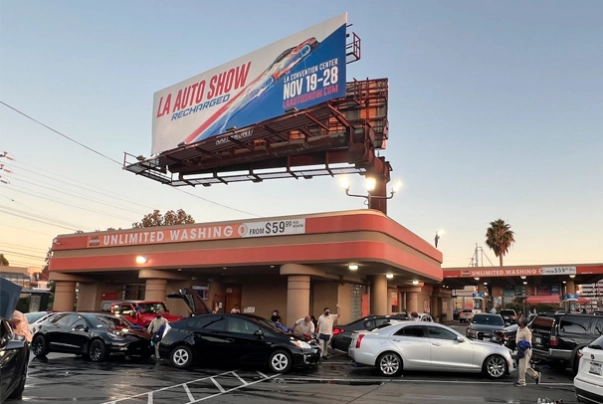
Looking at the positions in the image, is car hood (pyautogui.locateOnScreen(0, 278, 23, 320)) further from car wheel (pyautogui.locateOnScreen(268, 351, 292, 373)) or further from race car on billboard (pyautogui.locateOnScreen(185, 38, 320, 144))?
race car on billboard (pyautogui.locateOnScreen(185, 38, 320, 144))

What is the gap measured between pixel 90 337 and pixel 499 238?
58.2 metres

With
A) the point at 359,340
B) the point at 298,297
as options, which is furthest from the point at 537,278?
the point at 359,340

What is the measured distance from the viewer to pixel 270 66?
2409cm

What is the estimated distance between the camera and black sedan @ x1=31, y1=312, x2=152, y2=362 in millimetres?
15305

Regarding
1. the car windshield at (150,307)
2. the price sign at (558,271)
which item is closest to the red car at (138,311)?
the car windshield at (150,307)

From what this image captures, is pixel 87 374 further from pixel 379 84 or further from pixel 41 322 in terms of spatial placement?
pixel 379 84

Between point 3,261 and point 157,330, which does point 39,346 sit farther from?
point 3,261

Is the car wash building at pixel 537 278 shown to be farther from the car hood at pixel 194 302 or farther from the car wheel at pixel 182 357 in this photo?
the car wheel at pixel 182 357

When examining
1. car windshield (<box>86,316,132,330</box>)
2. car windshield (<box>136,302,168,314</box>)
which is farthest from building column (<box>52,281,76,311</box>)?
car windshield (<box>86,316,132,330</box>)

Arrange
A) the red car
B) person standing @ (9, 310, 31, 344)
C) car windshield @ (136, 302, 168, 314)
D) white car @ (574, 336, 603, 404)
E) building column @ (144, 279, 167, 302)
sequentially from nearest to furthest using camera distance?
white car @ (574, 336, 603, 404) < person standing @ (9, 310, 31, 344) < the red car < car windshield @ (136, 302, 168, 314) < building column @ (144, 279, 167, 302)

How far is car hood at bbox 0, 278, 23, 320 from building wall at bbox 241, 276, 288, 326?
19824mm

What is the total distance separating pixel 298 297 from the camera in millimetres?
22531

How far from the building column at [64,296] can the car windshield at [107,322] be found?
16.8 m

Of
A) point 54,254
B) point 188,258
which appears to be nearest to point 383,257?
point 188,258
